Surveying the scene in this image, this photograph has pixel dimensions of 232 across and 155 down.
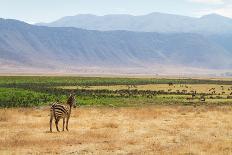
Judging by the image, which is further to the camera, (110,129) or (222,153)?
(110,129)

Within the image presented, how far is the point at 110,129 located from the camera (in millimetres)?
30484

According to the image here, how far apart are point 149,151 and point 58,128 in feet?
30.6

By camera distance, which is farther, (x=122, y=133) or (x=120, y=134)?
(x=122, y=133)

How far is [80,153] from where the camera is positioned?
72.6 ft

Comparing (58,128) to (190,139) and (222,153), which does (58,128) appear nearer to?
(190,139)

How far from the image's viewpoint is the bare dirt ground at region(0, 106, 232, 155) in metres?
23.1

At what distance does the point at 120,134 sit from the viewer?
92.7ft

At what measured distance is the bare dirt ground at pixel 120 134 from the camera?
23.1m

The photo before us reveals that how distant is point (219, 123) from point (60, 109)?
36.7 ft

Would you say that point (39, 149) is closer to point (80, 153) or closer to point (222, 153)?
point (80, 153)

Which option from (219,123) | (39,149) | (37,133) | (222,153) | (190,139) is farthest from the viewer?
(219,123)

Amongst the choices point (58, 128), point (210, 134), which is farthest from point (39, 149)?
point (210, 134)

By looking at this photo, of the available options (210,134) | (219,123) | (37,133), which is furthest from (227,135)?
(37,133)

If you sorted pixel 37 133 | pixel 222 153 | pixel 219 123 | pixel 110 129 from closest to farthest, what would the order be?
1. pixel 222 153
2. pixel 37 133
3. pixel 110 129
4. pixel 219 123
